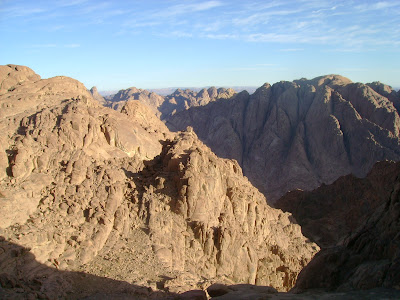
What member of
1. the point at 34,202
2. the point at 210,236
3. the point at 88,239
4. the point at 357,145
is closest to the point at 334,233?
the point at 210,236

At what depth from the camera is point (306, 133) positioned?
5816cm

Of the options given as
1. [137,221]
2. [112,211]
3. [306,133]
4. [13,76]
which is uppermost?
[13,76]

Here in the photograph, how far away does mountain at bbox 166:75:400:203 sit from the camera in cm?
5178

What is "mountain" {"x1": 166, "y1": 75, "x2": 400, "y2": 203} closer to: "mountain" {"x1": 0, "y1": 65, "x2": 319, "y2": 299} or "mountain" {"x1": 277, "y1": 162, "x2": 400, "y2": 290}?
"mountain" {"x1": 0, "y1": 65, "x2": 319, "y2": 299}

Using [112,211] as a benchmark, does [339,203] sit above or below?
below

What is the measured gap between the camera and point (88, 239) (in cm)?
1451

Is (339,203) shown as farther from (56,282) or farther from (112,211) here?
(56,282)

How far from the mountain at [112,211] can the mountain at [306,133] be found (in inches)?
1164

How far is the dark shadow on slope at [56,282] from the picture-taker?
11.5 meters

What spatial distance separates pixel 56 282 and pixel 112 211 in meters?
4.30

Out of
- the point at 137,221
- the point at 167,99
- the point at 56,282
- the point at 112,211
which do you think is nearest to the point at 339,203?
the point at 137,221

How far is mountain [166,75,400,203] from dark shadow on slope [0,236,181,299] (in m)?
36.4

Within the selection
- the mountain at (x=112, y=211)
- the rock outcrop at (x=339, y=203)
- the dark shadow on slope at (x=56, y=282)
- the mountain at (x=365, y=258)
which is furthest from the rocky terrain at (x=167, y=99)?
the mountain at (x=365, y=258)

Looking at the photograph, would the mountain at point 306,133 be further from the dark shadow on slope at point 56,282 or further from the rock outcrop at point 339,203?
the dark shadow on slope at point 56,282
